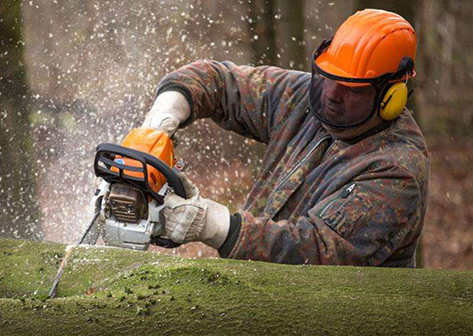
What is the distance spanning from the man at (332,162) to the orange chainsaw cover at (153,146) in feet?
0.34

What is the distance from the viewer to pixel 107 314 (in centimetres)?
203

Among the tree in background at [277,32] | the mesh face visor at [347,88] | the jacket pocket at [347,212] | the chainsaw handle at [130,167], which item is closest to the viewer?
the chainsaw handle at [130,167]

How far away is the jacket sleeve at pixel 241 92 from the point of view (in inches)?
146

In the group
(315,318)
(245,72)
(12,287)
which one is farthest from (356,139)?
(12,287)

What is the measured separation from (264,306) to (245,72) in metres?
1.91

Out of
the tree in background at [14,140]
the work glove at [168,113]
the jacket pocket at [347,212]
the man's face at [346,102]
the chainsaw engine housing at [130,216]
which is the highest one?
the man's face at [346,102]

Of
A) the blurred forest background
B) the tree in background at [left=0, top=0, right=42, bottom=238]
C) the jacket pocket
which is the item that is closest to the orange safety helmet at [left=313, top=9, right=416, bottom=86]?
the jacket pocket

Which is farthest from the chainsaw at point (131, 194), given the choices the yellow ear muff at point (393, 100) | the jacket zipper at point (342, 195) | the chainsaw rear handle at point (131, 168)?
the yellow ear muff at point (393, 100)

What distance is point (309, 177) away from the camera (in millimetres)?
3502

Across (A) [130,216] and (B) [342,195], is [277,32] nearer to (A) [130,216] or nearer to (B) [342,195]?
(B) [342,195]

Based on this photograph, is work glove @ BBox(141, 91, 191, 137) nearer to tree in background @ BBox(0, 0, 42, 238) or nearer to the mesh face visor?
the mesh face visor

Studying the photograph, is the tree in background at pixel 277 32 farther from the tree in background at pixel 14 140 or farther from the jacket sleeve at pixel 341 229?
the jacket sleeve at pixel 341 229

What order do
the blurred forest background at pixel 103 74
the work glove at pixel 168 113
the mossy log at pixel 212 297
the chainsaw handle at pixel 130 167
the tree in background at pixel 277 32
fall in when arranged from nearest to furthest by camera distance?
→ the mossy log at pixel 212 297, the chainsaw handle at pixel 130 167, the work glove at pixel 168 113, the tree in background at pixel 277 32, the blurred forest background at pixel 103 74

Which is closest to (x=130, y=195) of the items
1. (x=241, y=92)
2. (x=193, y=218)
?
(x=193, y=218)
